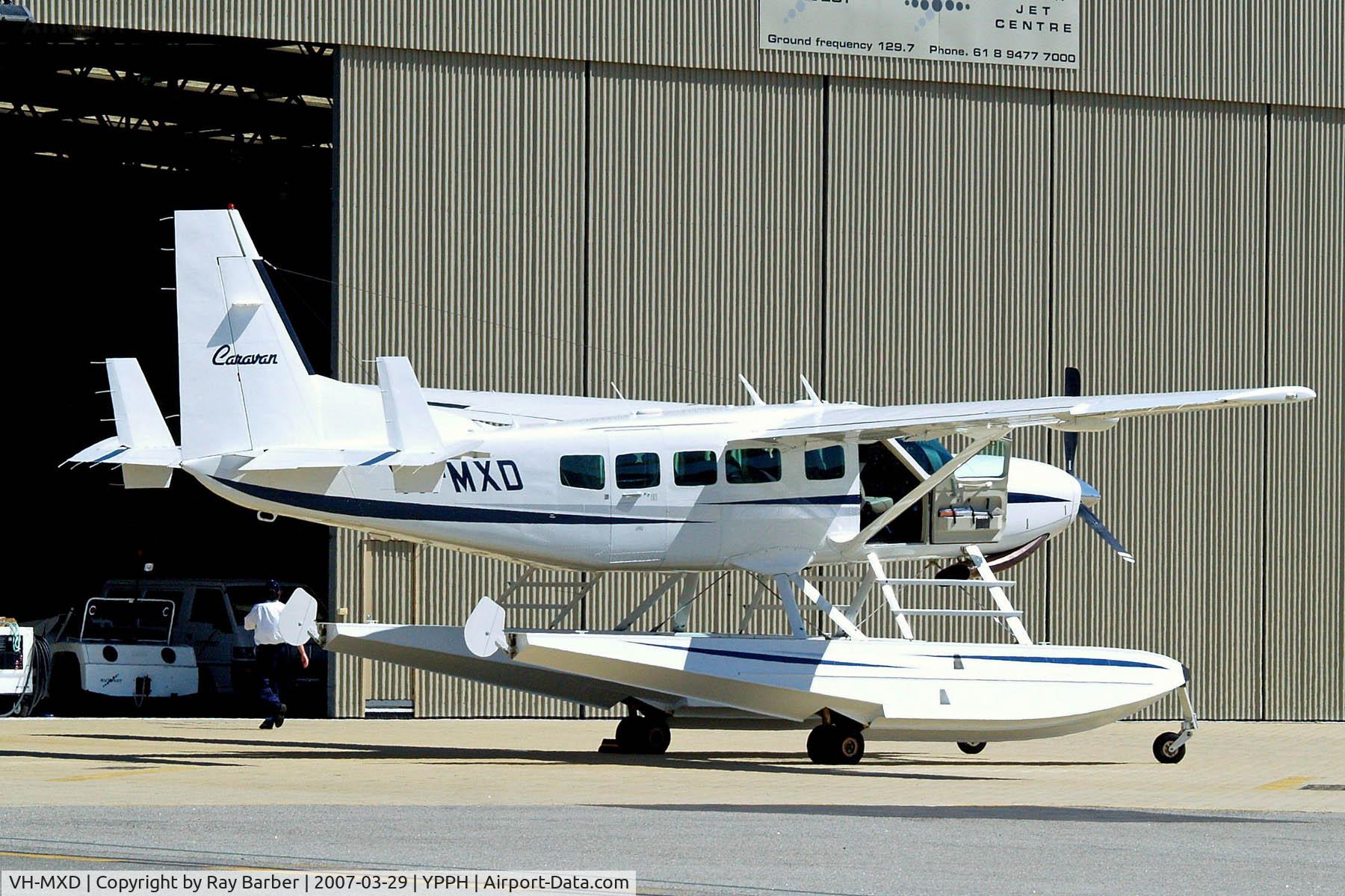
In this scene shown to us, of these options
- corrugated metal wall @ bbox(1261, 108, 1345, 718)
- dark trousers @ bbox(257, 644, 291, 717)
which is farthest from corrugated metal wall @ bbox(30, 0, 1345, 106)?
dark trousers @ bbox(257, 644, 291, 717)

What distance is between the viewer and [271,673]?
19.8 metres

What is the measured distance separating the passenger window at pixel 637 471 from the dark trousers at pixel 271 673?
5.24 meters

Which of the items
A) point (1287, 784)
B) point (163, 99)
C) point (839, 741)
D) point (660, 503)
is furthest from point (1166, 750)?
point (163, 99)

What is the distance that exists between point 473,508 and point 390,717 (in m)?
6.90

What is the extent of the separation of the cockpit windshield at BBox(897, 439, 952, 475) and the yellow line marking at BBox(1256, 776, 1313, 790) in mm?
4339

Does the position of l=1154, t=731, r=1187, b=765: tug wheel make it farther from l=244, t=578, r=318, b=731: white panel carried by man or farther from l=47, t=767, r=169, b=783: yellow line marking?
l=47, t=767, r=169, b=783: yellow line marking

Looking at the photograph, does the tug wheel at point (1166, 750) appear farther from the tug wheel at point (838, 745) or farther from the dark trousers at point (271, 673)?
the dark trousers at point (271, 673)

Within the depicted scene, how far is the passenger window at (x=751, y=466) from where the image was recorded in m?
17.2

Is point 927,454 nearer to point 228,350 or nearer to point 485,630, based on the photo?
point 485,630

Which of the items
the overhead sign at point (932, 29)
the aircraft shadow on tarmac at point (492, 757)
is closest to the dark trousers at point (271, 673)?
the aircraft shadow on tarmac at point (492, 757)

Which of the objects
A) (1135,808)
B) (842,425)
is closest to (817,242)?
(842,425)

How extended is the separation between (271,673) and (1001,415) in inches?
344

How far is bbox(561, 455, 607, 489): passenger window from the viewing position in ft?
53.8

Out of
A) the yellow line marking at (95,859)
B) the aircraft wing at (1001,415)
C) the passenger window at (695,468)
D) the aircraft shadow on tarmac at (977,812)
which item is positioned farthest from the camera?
the passenger window at (695,468)
